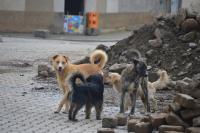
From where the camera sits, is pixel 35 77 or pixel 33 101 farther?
pixel 35 77

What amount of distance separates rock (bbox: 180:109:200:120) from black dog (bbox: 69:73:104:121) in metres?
1.96

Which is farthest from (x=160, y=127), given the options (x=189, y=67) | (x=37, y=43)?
(x=37, y=43)

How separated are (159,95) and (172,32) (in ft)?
11.6

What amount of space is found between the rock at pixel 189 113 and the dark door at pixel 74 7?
102 ft

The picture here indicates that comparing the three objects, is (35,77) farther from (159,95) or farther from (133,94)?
(133,94)

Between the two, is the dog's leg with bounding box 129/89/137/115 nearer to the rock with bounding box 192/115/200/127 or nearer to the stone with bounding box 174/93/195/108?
the stone with bounding box 174/93/195/108

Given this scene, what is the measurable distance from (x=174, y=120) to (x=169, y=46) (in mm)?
7450

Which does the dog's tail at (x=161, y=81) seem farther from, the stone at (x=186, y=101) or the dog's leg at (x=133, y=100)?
the stone at (x=186, y=101)

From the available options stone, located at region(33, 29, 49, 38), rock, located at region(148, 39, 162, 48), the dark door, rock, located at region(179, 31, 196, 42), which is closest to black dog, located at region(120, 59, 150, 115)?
rock, located at region(179, 31, 196, 42)

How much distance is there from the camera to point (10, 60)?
2209 cm

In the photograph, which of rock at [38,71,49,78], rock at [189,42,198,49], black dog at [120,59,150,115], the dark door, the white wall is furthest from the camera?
the dark door

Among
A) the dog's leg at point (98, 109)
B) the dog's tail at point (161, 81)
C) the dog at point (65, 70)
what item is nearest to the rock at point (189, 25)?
the dog's tail at point (161, 81)

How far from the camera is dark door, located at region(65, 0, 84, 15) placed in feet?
132

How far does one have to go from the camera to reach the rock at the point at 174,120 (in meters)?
9.36
